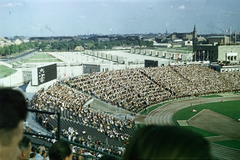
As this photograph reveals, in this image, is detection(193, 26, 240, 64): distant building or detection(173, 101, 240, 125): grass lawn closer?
detection(173, 101, 240, 125): grass lawn

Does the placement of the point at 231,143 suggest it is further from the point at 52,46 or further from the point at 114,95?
the point at 52,46

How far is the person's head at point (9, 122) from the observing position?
162 cm

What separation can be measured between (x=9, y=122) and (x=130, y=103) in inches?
1073

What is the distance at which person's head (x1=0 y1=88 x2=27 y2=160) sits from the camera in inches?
63.6

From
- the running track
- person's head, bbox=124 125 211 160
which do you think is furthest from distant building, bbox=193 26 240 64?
person's head, bbox=124 125 211 160

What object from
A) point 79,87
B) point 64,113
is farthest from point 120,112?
point 64,113

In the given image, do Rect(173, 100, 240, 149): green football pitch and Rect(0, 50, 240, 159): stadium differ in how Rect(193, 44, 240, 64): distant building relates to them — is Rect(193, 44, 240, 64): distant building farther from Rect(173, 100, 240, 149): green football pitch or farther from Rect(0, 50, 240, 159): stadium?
Rect(173, 100, 240, 149): green football pitch

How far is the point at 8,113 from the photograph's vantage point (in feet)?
5.33

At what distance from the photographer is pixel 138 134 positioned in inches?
44.0

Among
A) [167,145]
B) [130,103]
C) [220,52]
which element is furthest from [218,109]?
[167,145]

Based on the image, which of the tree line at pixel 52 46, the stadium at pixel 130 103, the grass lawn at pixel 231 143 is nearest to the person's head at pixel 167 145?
the stadium at pixel 130 103

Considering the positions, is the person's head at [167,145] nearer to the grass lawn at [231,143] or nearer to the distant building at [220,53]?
the grass lawn at [231,143]

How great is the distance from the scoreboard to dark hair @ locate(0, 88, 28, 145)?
2757 cm

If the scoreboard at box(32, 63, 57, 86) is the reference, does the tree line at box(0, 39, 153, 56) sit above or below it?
above
